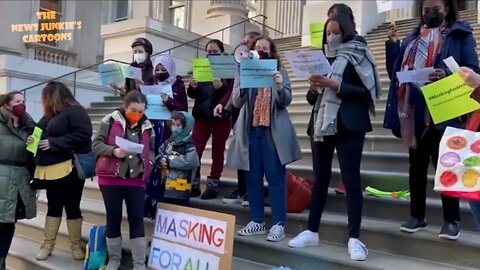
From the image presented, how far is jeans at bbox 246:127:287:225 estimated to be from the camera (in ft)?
14.8

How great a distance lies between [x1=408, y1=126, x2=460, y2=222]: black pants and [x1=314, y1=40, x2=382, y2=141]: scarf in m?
0.49

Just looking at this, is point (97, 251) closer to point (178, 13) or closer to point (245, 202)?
point (245, 202)

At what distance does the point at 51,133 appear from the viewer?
16.0ft

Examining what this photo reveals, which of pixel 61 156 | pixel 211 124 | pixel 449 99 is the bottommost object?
pixel 61 156

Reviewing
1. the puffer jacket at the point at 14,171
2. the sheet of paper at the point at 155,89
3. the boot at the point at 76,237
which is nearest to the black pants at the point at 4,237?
the puffer jacket at the point at 14,171

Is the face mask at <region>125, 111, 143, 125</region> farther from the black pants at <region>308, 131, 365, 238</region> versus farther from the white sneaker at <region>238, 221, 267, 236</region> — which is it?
the black pants at <region>308, 131, 365, 238</region>

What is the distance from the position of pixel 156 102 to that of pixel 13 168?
1424 mm

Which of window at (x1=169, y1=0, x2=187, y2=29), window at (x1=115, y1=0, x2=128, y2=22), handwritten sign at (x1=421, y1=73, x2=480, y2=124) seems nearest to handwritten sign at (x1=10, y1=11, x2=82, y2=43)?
window at (x1=115, y1=0, x2=128, y2=22)

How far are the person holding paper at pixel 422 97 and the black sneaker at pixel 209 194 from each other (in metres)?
2.14

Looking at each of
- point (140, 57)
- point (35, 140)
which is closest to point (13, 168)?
point (35, 140)

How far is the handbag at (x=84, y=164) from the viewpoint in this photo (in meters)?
4.98

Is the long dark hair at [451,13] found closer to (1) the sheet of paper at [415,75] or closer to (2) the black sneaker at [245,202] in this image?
(1) the sheet of paper at [415,75]

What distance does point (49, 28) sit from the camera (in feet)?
67.0

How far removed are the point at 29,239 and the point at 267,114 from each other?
3.25 m
